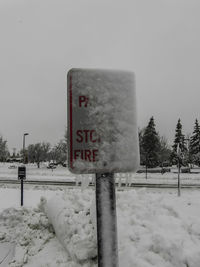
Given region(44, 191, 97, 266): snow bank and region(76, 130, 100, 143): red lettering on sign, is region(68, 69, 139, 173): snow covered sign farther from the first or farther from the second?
region(44, 191, 97, 266): snow bank

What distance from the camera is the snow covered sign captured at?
1535 mm

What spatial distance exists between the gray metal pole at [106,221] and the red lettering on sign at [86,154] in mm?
118

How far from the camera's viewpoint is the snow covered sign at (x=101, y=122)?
1.54 metres

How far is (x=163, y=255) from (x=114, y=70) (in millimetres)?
3346

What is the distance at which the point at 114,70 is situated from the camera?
166 centimetres


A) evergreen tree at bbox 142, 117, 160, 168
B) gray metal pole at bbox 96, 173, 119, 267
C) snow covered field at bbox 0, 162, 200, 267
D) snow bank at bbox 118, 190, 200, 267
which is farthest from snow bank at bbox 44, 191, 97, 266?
evergreen tree at bbox 142, 117, 160, 168

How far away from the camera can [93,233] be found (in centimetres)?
476

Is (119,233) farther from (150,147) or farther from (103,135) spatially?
(150,147)

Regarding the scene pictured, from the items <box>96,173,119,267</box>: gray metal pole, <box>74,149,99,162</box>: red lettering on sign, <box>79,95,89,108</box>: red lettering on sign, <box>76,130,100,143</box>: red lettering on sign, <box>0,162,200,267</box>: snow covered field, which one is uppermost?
<box>79,95,89,108</box>: red lettering on sign

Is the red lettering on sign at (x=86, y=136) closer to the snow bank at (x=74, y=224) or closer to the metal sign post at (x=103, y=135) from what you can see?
the metal sign post at (x=103, y=135)

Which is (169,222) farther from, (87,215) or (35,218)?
(35,218)

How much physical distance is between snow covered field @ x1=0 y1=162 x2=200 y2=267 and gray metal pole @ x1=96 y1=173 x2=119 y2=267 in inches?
104

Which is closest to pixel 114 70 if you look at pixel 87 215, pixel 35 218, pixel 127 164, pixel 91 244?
pixel 127 164

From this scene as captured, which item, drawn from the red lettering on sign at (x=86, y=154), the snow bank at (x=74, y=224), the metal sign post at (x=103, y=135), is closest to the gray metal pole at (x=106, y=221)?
the metal sign post at (x=103, y=135)
